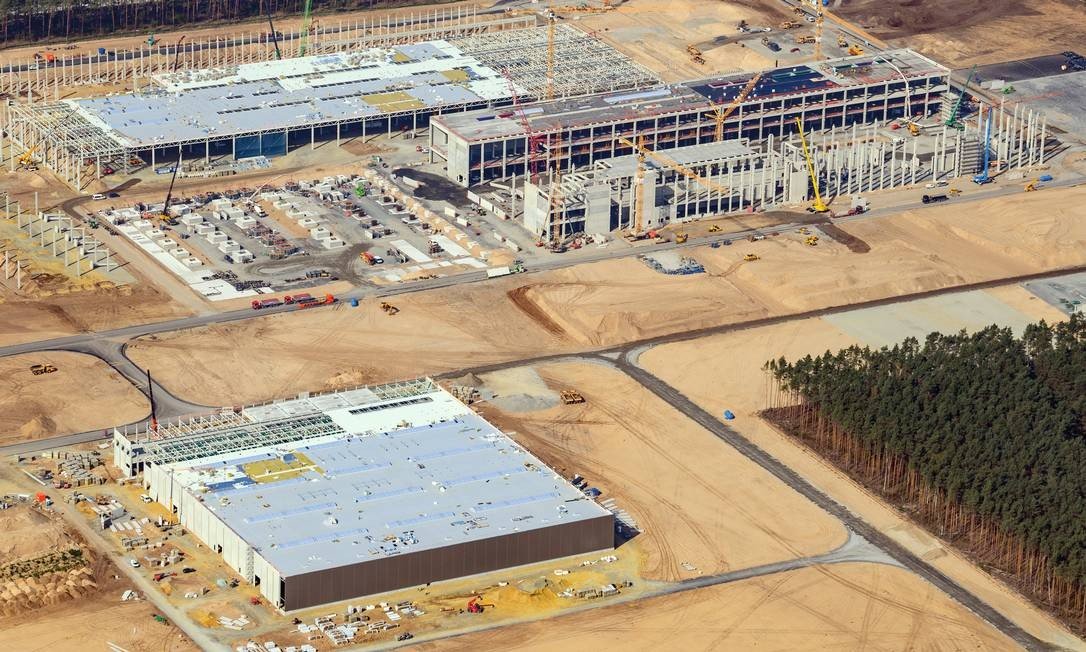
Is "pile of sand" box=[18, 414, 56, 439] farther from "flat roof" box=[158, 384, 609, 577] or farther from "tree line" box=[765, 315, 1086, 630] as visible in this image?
"tree line" box=[765, 315, 1086, 630]

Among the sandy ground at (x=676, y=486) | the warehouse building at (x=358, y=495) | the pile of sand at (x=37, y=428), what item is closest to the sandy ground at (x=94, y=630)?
the warehouse building at (x=358, y=495)

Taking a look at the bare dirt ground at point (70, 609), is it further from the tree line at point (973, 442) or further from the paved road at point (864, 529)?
the tree line at point (973, 442)

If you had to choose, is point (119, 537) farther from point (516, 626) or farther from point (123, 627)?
point (516, 626)

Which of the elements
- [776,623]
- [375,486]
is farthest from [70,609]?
[776,623]

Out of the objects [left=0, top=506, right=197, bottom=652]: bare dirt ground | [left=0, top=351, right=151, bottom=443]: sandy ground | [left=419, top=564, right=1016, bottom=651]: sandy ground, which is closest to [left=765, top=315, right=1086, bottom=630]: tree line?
[left=419, top=564, right=1016, bottom=651]: sandy ground

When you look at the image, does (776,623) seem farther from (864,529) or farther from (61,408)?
(61,408)

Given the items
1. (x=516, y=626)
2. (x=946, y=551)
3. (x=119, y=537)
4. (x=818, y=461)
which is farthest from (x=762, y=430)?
(x=119, y=537)
